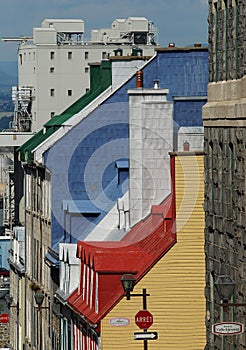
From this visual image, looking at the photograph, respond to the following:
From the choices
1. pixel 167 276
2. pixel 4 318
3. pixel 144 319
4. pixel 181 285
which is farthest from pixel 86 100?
pixel 4 318

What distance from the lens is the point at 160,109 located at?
44.9 m

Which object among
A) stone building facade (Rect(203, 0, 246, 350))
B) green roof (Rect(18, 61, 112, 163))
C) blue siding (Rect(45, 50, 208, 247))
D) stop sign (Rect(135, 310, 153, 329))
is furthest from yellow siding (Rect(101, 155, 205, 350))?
green roof (Rect(18, 61, 112, 163))

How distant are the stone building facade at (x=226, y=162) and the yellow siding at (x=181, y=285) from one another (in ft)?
14.6

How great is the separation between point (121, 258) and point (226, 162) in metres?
10.0

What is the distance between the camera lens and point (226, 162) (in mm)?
29906

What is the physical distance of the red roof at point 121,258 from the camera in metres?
38.2

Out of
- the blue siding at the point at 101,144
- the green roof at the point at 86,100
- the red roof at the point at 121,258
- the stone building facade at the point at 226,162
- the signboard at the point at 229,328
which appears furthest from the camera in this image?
the green roof at the point at 86,100

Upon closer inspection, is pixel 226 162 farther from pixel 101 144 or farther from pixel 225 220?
pixel 101 144

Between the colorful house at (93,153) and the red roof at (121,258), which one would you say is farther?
the colorful house at (93,153)

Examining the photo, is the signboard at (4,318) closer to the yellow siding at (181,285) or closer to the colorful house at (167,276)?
→ the colorful house at (167,276)

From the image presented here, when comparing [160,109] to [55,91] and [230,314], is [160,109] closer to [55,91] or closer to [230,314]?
[230,314]

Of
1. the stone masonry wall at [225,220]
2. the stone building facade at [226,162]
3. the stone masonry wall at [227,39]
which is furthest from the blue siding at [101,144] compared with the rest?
the stone masonry wall at [227,39]

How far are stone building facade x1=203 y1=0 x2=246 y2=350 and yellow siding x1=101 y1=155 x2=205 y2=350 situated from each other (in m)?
4.44

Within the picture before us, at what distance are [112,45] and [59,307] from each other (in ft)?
261
